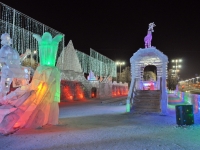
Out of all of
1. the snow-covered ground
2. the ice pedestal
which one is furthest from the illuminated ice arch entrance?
the ice pedestal

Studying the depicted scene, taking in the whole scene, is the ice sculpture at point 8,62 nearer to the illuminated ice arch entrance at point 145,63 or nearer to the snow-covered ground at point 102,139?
the snow-covered ground at point 102,139

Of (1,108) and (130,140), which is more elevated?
(1,108)

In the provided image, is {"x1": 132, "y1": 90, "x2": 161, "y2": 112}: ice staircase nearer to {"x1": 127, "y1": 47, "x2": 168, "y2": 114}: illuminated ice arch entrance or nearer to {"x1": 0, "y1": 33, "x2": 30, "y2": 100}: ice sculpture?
{"x1": 127, "y1": 47, "x2": 168, "y2": 114}: illuminated ice arch entrance

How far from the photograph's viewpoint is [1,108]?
25.5 ft

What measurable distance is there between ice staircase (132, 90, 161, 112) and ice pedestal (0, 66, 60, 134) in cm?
714

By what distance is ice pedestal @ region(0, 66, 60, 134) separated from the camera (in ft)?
25.3

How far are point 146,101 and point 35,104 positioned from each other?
937 cm

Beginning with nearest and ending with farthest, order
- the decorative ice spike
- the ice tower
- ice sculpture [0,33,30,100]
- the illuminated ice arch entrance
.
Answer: the decorative ice spike → ice sculpture [0,33,30,100] → the ice tower → the illuminated ice arch entrance

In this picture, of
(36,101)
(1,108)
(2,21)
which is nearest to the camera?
(1,108)

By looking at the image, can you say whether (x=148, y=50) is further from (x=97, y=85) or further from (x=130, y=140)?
(x=97, y=85)

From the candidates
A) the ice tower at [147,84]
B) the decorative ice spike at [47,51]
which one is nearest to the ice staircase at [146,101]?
the ice tower at [147,84]

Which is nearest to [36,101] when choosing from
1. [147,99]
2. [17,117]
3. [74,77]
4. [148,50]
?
[17,117]

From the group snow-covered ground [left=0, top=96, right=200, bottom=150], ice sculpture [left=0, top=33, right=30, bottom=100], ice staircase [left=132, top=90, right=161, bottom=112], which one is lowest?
snow-covered ground [left=0, top=96, right=200, bottom=150]

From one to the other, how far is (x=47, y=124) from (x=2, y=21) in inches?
565
